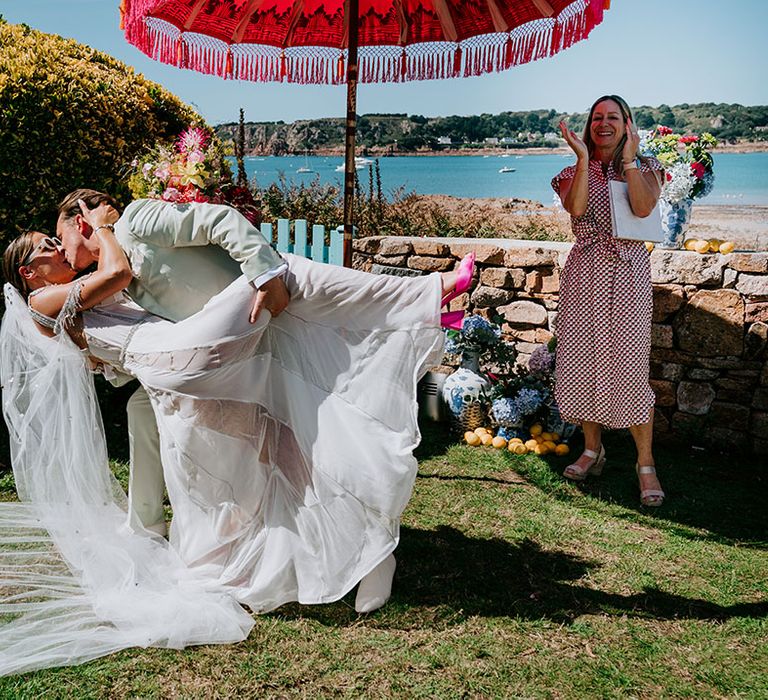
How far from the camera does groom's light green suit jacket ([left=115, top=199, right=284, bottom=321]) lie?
2.64m

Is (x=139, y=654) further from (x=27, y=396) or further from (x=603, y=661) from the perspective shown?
(x=603, y=661)

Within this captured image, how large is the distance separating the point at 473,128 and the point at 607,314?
44.8 m

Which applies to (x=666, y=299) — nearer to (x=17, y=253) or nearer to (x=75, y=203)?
(x=75, y=203)

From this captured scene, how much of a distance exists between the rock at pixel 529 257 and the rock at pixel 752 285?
1.20 meters

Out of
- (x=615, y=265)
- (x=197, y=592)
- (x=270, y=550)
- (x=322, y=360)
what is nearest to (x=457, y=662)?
(x=270, y=550)

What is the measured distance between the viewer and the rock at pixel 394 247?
18.8 feet

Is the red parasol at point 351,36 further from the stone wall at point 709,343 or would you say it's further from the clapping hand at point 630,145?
the stone wall at point 709,343

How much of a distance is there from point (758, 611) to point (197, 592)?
2.21m

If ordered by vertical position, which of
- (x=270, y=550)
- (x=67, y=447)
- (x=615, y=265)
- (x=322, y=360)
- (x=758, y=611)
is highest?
(x=615, y=265)

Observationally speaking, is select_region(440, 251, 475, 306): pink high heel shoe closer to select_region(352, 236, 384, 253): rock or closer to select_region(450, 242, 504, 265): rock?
select_region(450, 242, 504, 265): rock

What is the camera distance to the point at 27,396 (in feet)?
10.3

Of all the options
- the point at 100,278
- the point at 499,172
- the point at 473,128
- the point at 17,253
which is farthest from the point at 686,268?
the point at 499,172

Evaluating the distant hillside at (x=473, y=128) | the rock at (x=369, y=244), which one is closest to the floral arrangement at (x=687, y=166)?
the rock at (x=369, y=244)

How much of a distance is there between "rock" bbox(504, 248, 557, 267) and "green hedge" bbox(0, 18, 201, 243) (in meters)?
2.65
